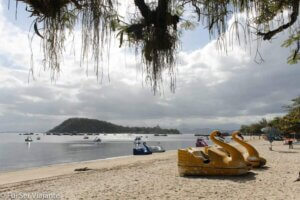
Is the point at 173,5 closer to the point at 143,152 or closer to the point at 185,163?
the point at 185,163

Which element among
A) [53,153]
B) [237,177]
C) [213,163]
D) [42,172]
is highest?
[213,163]

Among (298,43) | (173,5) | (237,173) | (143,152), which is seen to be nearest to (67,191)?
(237,173)

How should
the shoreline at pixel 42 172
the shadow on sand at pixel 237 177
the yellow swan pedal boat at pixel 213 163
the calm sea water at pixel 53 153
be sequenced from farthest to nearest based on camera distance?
the calm sea water at pixel 53 153, the shoreline at pixel 42 172, the yellow swan pedal boat at pixel 213 163, the shadow on sand at pixel 237 177

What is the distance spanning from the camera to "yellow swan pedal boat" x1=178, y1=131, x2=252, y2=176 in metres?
12.0

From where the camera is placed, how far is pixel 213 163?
12242mm

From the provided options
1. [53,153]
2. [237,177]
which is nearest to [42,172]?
[237,177]

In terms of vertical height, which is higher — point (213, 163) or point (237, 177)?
point (213, 163)

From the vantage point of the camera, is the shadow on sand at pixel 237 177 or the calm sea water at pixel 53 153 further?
the calm sea water at pixel 53 153

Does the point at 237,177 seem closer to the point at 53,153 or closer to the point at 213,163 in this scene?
the point at 213,163

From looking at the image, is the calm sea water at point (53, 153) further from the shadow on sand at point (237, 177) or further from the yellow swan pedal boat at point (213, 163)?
the shadow on sand at point (237, 177)

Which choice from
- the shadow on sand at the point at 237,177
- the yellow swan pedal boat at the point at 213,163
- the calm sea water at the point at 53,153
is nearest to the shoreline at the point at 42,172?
the yellow swan pedal boat at the point at 213,163

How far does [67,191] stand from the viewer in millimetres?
11008

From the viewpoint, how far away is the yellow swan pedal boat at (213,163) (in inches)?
474

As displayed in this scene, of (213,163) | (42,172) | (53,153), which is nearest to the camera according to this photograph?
(213,163)
